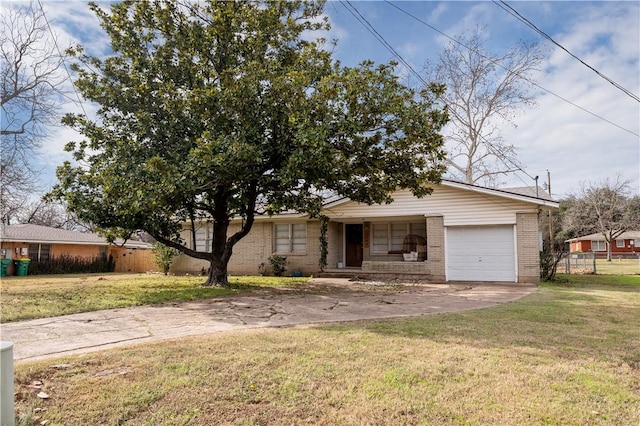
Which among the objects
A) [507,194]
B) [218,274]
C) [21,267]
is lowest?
[21,267]

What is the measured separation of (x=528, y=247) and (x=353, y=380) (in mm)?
13092

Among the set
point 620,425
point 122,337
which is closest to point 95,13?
point 122,337

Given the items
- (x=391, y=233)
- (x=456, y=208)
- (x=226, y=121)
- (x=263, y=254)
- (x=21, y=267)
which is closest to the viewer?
(x=226, y=121)

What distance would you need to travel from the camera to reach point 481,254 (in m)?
15.7

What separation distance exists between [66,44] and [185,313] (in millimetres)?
10239

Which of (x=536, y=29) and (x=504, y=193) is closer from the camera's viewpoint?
(x=536, y=29)

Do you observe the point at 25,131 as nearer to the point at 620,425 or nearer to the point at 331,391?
the point at 331,391

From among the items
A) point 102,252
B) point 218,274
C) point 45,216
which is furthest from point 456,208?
point 45,216

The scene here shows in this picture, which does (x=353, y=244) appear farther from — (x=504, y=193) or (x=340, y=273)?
(x=504, y=193)

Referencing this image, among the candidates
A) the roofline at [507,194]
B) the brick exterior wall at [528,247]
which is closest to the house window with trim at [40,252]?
the roofline at [507,194]

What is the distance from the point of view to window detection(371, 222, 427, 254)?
1914 cm

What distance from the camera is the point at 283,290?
1250cm

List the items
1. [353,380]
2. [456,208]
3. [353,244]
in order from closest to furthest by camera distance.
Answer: [353,380] → [456,208] → [353,244]

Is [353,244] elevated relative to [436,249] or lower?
elevated
